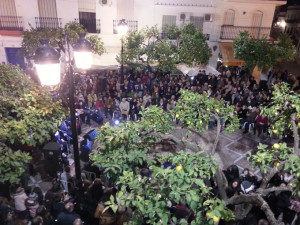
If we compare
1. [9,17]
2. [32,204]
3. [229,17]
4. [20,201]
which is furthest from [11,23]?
[229,17]

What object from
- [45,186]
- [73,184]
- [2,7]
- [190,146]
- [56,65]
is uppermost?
[2,7]

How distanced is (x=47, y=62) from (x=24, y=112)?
246 cm

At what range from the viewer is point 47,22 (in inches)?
670

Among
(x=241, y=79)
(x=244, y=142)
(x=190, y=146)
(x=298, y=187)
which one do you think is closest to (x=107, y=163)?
(x=190, y=146)

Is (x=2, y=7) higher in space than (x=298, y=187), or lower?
higher

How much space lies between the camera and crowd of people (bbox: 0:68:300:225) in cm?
598

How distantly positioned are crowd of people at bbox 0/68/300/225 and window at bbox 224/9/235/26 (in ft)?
11.3

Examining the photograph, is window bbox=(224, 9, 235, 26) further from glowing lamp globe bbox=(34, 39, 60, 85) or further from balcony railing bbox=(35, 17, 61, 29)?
glowing lamp globe bbox=(34, 39, 60, 85)

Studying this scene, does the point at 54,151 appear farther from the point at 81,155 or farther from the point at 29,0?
the point at 29,0

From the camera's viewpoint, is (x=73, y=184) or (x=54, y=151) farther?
(x=54, y=151)

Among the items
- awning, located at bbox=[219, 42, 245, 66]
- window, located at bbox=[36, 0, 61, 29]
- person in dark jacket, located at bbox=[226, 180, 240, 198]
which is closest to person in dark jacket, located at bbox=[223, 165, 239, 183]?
person in dark jacket, located at bbox=[226, 180, 240, 198]

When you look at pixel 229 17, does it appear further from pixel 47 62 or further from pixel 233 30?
pixel 47 62

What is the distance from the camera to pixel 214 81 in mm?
16344

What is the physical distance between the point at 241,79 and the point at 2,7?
52.8 ft
